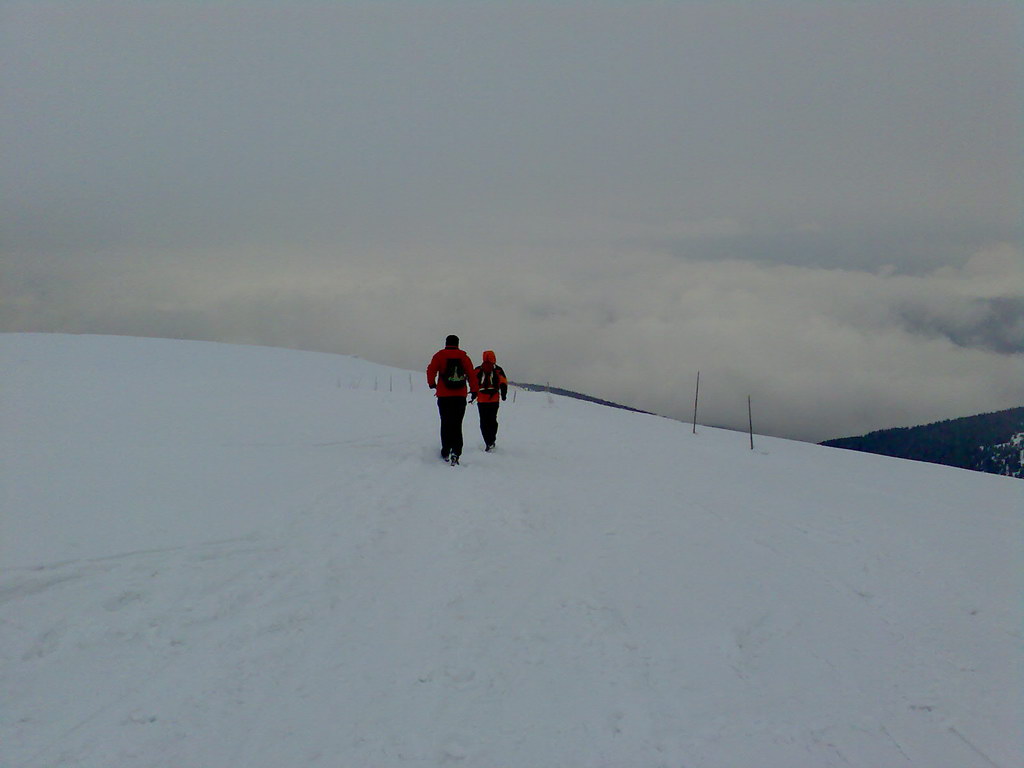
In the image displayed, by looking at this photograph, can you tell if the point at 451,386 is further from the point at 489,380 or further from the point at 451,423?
the point at 489,380

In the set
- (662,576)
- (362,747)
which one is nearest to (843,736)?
(662,576)

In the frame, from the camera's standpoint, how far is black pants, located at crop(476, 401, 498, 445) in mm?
13164

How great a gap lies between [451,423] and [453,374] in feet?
3.20

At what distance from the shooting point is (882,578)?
627cm

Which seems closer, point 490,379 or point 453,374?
point 453,374

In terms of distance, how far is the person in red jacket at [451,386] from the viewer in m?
11.6

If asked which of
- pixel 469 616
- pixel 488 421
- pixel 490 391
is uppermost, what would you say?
pixel 490 391

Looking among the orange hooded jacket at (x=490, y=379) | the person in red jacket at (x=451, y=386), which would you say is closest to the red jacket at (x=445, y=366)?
the person in red jacket at (x=451, y=386)

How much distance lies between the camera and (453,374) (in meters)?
11.9

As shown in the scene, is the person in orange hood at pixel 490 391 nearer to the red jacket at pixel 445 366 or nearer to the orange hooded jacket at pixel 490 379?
the orange hooded jacket at pixel 490 379

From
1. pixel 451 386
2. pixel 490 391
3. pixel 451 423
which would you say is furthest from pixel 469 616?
pixel 490 391

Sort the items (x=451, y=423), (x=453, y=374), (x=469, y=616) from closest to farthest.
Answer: (x=469, y=616)
(x=451, y=423)
(x=453, y=374)

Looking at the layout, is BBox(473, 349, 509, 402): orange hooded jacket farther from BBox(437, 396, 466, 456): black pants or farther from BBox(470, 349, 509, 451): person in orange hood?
BBox(437, 396, 466, 456): black pants

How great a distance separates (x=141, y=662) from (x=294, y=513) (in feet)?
10.3
